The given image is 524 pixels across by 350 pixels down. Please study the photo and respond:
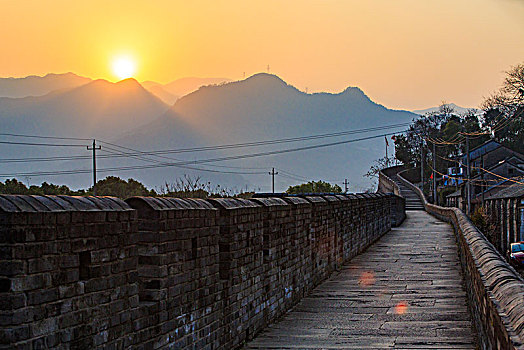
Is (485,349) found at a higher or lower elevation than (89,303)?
lower

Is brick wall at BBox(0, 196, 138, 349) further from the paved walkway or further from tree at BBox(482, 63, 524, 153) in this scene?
tree at BBox(482, 63, 524, 153)

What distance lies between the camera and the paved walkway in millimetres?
8281

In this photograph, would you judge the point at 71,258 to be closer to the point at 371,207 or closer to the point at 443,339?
the point at 443,339

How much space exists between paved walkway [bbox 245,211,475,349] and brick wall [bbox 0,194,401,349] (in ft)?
1.67

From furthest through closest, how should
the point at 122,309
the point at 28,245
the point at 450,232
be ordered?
the point at 450,232 → the point at 122,309 → the point at 28,245

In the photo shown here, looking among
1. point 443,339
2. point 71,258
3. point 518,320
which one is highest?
point 71,258

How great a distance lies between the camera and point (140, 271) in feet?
18.8

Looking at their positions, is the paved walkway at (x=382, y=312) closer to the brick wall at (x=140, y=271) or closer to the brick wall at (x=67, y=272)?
the brick wall at (x=140, y=271)

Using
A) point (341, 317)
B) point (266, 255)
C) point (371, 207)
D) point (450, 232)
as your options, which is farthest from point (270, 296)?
point (450, 232)

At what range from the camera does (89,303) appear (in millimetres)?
4621

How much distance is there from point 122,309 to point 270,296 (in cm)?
427

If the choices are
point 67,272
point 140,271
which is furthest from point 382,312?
point 67,272

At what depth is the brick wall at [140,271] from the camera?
4.04m

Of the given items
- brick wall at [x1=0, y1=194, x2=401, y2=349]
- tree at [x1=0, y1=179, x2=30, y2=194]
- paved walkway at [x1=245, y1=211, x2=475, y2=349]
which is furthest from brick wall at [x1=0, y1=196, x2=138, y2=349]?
tree at [x1=0, y1=179, x2=30, y2=194]
